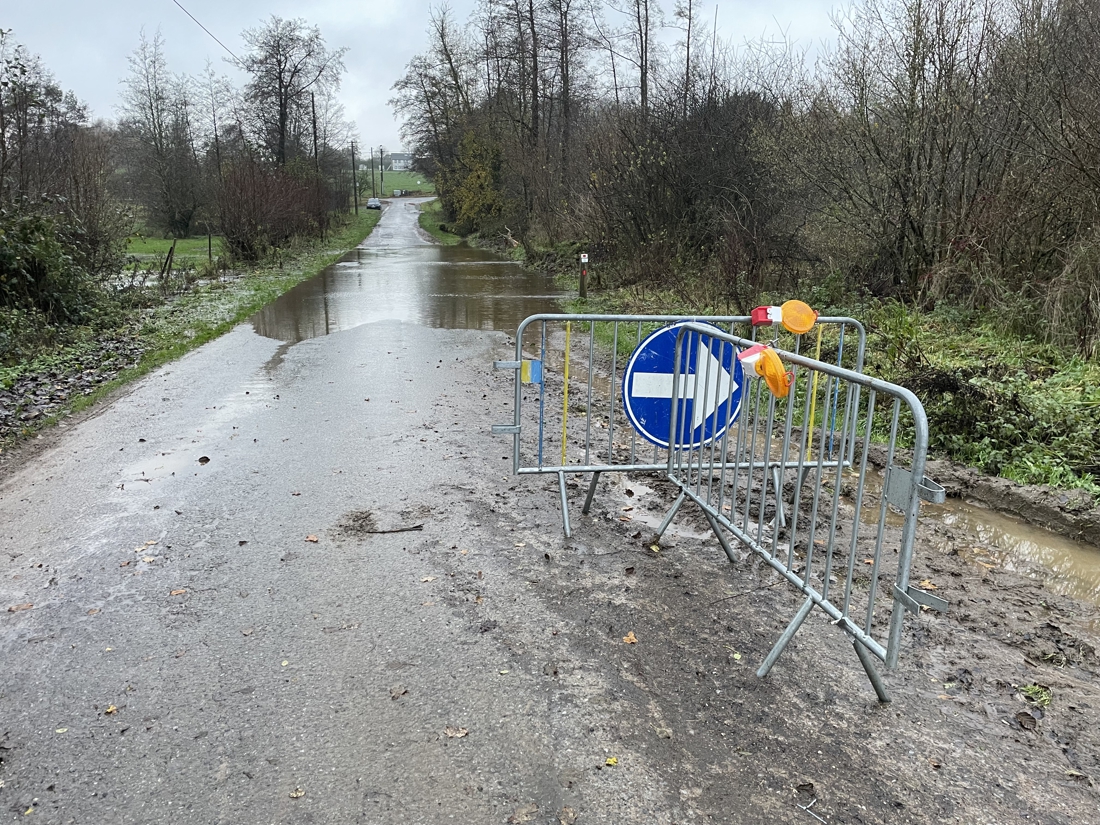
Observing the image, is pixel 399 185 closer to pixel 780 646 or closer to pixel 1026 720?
pixel 780 646

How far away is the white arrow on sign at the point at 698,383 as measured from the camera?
15.7ft

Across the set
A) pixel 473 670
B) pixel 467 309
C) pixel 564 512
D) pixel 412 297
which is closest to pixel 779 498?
pixel 564 512

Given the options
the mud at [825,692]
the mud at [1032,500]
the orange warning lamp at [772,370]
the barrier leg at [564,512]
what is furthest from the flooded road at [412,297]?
the orange warning lamp at [772,370]

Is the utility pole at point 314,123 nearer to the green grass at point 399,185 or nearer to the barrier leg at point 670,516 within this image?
the green grass at point 399,185

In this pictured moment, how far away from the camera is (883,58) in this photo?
1251 centimetres

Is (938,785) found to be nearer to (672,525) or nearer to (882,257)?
(672,525)

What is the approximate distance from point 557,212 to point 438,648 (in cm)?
2905

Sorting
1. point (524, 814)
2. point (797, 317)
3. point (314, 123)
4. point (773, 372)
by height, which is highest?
point (314, 123)

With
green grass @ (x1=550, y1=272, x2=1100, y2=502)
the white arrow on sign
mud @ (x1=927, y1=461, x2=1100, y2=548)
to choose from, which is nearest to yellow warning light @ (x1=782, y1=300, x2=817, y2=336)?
the white arrow on sign

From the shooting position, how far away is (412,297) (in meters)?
20.6

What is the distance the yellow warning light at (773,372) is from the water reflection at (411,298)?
11.4m

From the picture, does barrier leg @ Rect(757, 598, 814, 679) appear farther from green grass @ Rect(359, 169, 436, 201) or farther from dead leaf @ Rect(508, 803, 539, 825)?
green grass @ Rect(359, 169, 436, 201)

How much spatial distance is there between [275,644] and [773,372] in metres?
2.72

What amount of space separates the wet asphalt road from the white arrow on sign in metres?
1.16
